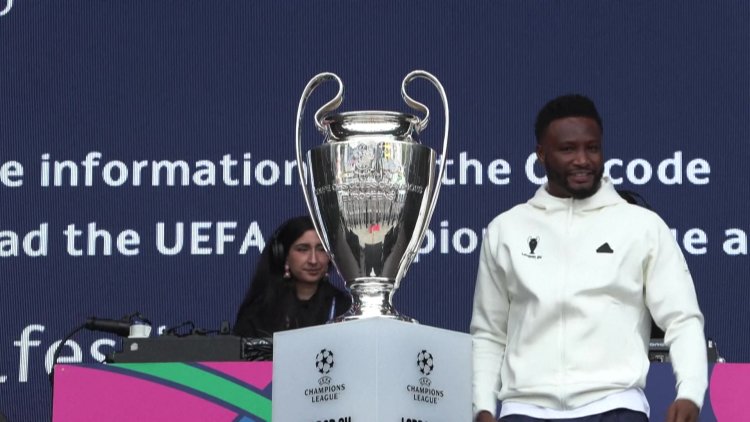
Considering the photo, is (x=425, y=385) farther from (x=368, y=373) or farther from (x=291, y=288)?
(x=291, y=288)

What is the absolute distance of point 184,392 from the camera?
4031mm

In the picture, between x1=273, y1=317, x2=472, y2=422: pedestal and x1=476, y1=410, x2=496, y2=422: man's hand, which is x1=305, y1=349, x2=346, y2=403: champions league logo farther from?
x1=476, y1=410, x2=496, y2=422: man's hand

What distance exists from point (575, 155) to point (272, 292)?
191 cm

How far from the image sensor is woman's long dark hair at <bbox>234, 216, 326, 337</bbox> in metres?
4.89

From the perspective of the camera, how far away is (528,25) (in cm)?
556

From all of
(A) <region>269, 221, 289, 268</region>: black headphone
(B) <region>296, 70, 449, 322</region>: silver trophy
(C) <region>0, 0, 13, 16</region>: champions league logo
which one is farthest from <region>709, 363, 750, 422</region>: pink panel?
(C) <region>0, 0, 13, 16</region>: champions league logo

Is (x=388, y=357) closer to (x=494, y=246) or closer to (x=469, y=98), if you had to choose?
(x=494, y=246)

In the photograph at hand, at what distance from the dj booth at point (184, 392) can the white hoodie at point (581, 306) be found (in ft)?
2.80

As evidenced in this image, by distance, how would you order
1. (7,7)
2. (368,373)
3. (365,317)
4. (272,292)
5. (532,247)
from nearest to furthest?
(368,373) → (365,317) → (532,247) → (272,292) → (7,7)

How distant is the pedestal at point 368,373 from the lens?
2.85 meters

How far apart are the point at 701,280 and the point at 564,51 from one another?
33.8 inches

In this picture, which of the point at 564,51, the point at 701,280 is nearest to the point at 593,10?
the point at 564,51

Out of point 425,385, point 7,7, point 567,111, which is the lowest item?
point 425,385

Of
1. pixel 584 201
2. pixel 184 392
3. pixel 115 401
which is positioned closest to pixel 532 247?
pixel 584 201
